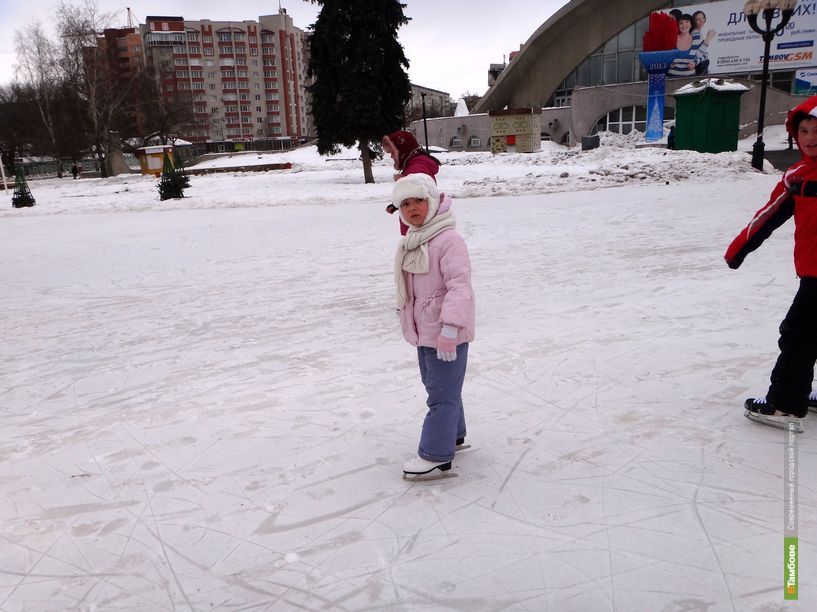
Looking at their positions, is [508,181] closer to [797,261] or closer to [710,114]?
[710,114]

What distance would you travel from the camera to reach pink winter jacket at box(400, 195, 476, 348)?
2.63 meters

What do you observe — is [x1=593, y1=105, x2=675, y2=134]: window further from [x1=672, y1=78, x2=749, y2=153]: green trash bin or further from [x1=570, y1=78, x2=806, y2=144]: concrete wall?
[x1=672, y1=78, x2=749, y2=153]: green trash bin

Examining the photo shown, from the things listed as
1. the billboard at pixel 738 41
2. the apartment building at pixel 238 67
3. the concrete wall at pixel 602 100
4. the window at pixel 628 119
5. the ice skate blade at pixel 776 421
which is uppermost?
the apartment building at pixel 238 67

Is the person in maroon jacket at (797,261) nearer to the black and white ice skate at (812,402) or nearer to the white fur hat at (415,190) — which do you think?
the black and white ice skate at (812,402)

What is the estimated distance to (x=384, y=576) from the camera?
2.24 m

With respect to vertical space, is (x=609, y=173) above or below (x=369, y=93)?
below

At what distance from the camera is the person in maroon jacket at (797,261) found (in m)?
2.85

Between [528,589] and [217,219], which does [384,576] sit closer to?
[528,589]

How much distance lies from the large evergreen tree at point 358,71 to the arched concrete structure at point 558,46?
24.9 meters

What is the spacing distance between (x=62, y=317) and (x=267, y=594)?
5061mm

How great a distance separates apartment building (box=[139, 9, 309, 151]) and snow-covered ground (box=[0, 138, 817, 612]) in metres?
103

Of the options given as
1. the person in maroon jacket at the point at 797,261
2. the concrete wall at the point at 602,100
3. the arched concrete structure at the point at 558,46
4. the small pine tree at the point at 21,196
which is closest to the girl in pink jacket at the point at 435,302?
the person in maroon jacket at the point at 797,261

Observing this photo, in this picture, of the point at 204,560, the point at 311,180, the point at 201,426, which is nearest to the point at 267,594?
the point at 204,560

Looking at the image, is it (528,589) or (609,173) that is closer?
(528,589)
